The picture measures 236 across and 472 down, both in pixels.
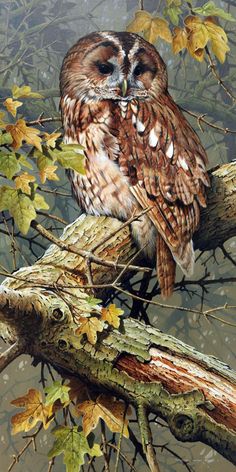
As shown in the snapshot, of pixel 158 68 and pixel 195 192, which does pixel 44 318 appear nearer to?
pixel 195 192

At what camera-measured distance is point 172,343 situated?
1.34m

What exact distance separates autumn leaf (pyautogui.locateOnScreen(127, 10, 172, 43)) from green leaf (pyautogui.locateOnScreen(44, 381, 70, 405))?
742 mm

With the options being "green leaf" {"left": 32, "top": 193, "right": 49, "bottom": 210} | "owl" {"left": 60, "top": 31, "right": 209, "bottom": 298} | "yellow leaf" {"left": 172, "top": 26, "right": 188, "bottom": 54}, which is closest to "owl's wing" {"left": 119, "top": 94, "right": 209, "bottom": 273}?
"owl" {"left": 60, "top": 31, "right": 209, "bottom": 298}

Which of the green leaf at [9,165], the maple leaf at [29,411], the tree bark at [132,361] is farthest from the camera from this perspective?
the maple leaf at [29,411]

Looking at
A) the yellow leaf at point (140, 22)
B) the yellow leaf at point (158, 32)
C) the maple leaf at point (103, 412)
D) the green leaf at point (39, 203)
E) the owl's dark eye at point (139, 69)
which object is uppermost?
the yellow leaf at point (140, 22)

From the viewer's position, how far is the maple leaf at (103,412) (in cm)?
137

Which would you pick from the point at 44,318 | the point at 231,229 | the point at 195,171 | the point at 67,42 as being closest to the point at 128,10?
the point at 67,42

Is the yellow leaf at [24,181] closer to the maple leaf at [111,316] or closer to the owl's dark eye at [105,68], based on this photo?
the maple leaf at [111,316]

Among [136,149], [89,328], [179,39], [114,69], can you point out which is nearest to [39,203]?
[89,328]

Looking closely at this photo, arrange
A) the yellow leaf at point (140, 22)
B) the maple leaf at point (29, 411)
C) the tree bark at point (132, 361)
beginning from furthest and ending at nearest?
the yellow leaf at point (140, 22), the maple leaf at point (29, 411), the tree bark at point (132, 361)

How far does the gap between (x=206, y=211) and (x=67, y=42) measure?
1.69 feet

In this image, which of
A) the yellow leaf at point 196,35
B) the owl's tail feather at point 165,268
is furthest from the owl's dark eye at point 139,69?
the owl's tail feather at point 165,268

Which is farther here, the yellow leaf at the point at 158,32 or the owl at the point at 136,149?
the yellow leaf at the point at 158,32

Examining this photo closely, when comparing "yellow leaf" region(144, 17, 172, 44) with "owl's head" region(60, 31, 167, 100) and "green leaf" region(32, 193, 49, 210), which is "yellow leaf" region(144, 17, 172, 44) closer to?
"owl's head" region(60, 31, 167, 100)
